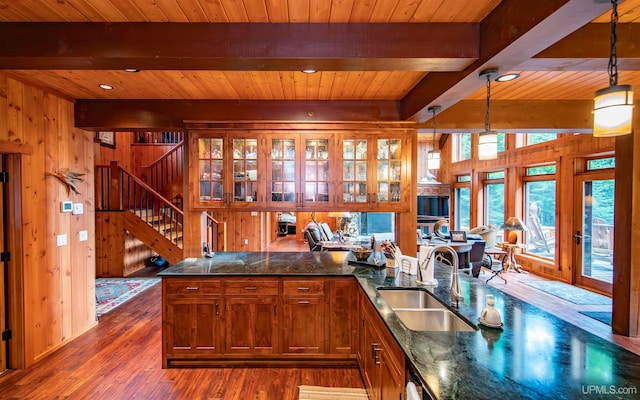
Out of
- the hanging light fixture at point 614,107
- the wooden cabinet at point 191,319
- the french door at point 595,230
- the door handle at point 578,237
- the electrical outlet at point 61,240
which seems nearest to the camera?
the hanging light fixture at point 614,107

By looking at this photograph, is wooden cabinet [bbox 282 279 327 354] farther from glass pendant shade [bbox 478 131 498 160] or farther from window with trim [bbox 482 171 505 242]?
window with trim [bbox 482 171 505 242]

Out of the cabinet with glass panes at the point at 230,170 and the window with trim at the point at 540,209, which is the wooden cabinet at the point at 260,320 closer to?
the cabinet with glass panes at the point at 230,170

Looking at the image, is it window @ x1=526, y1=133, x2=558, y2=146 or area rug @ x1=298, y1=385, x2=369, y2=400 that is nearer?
area rug @ x1=298, y1=385, x2=369, y2=400

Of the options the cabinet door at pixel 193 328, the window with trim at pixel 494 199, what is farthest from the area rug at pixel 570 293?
the cabinet door at pixel 193 328

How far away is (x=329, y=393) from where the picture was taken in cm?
250

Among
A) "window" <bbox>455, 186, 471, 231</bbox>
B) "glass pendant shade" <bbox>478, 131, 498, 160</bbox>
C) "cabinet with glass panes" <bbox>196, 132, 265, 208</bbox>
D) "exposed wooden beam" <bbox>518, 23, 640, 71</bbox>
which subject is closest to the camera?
"exposed wooden beam" <bbox>518, 23, 640, 71</bbox>

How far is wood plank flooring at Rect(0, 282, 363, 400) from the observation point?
2504 mm

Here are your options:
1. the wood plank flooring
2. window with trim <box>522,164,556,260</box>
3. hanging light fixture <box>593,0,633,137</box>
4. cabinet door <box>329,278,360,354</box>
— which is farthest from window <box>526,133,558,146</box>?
the wood plank flooring

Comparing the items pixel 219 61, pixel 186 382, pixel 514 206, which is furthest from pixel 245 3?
pixel 514 206

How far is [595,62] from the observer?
78.5 inches

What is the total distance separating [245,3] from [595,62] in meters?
2.33

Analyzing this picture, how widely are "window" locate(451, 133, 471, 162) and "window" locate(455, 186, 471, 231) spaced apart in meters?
1.01

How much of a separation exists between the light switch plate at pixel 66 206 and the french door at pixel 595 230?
7.94 metres

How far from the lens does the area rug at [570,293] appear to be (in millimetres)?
4676
